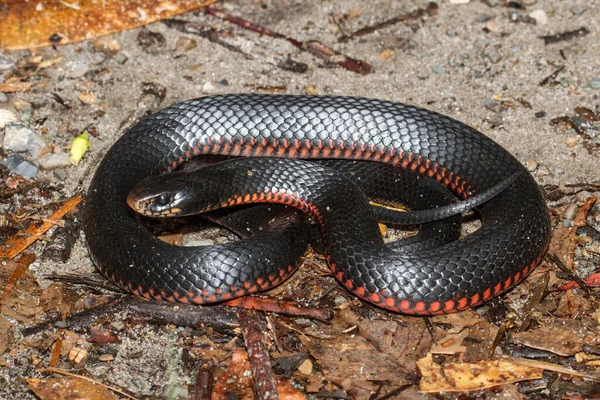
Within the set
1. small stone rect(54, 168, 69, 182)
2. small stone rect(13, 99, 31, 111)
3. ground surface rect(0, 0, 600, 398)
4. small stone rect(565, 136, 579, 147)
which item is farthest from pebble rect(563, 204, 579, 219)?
small stone rect(13, 99, 31, 111)

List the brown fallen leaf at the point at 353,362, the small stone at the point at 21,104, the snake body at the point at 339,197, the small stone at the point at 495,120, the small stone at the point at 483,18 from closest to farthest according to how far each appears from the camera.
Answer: the brown fallen leaf at the point at 353,362, the snake body at the point at 339,197, the small stone at the point at 495,120, the small stone at the point at 21,104, the small stone at the point at 483,18

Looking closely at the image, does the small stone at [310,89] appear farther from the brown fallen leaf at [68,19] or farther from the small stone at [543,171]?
the small stone at [543,171]

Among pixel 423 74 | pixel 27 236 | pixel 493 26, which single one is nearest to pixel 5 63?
pixel 27 236

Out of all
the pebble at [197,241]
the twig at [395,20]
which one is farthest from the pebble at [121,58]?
the pebble at [197,241]

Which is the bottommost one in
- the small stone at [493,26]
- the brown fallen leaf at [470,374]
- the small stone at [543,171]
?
the brown fallen leaf at [470,374]

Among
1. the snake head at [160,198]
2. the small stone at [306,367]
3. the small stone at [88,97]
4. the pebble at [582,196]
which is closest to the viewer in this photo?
the small stone at [306,367]
